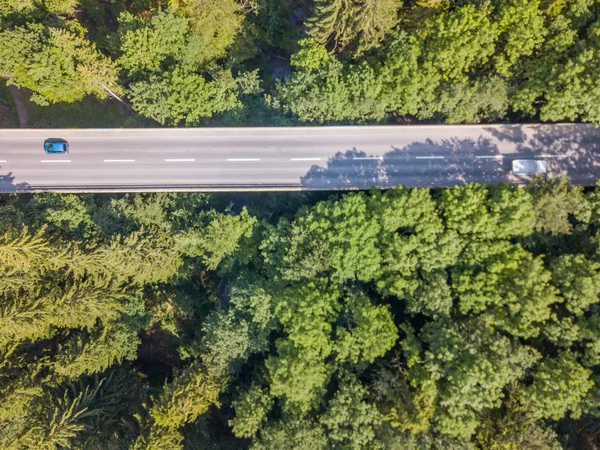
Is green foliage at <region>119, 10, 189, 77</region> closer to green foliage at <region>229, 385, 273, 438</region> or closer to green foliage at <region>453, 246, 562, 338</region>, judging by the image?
green foliage at <region>229, 385, 273, 438</region>

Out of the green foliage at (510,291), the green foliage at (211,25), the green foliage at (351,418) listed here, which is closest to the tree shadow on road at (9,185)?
the green foliage at (211,25)

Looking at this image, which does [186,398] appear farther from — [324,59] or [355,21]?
[355,21]

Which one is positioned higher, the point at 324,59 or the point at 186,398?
the point at 324,59

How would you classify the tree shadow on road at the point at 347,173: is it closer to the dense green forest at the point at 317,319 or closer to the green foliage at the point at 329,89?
the dense green forest at the point at 317,319

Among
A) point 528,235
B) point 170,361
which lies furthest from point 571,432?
point 170,361

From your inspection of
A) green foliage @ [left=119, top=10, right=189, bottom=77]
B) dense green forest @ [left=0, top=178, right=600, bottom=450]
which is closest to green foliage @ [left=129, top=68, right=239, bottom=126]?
green foliage @ [left=119, top=10, right=189, bottom=77]

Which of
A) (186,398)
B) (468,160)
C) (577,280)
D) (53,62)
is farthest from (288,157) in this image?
(577,280)
